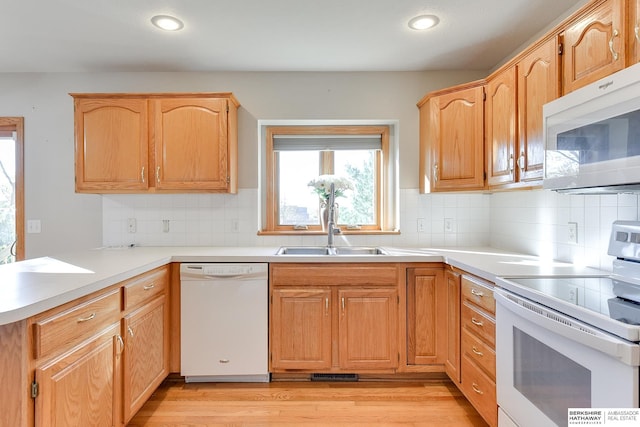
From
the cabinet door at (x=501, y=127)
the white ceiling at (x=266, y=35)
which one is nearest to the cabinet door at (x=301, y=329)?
the cabinet door at (x=501, y=127)

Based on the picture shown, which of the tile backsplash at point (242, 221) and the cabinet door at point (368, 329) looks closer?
the cabinet door at point (368, 329)

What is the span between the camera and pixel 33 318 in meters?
1.14

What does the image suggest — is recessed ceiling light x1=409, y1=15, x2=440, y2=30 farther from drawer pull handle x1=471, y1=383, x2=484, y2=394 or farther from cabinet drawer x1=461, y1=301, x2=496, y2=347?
drawer pull handle x1=471, y1=383, x2=484, y2=394

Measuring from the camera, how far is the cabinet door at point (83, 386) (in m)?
1.19

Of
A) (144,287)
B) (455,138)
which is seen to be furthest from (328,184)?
(144,287)

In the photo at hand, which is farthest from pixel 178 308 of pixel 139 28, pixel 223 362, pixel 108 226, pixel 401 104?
pixel 401 104

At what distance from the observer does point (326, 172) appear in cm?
304

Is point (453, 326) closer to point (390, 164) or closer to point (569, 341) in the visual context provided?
point (569, 341)

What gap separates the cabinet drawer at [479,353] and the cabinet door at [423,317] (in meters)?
0.28

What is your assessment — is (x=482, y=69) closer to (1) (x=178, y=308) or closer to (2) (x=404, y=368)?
(2) (x=404, y=368)

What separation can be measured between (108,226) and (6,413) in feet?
6.35

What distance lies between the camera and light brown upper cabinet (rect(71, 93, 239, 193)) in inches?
97.6

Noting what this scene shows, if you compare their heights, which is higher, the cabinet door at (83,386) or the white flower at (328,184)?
the white flower at (328,184)

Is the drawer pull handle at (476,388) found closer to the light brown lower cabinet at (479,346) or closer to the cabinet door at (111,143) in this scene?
the light brown lower cabinet at (479,346)
